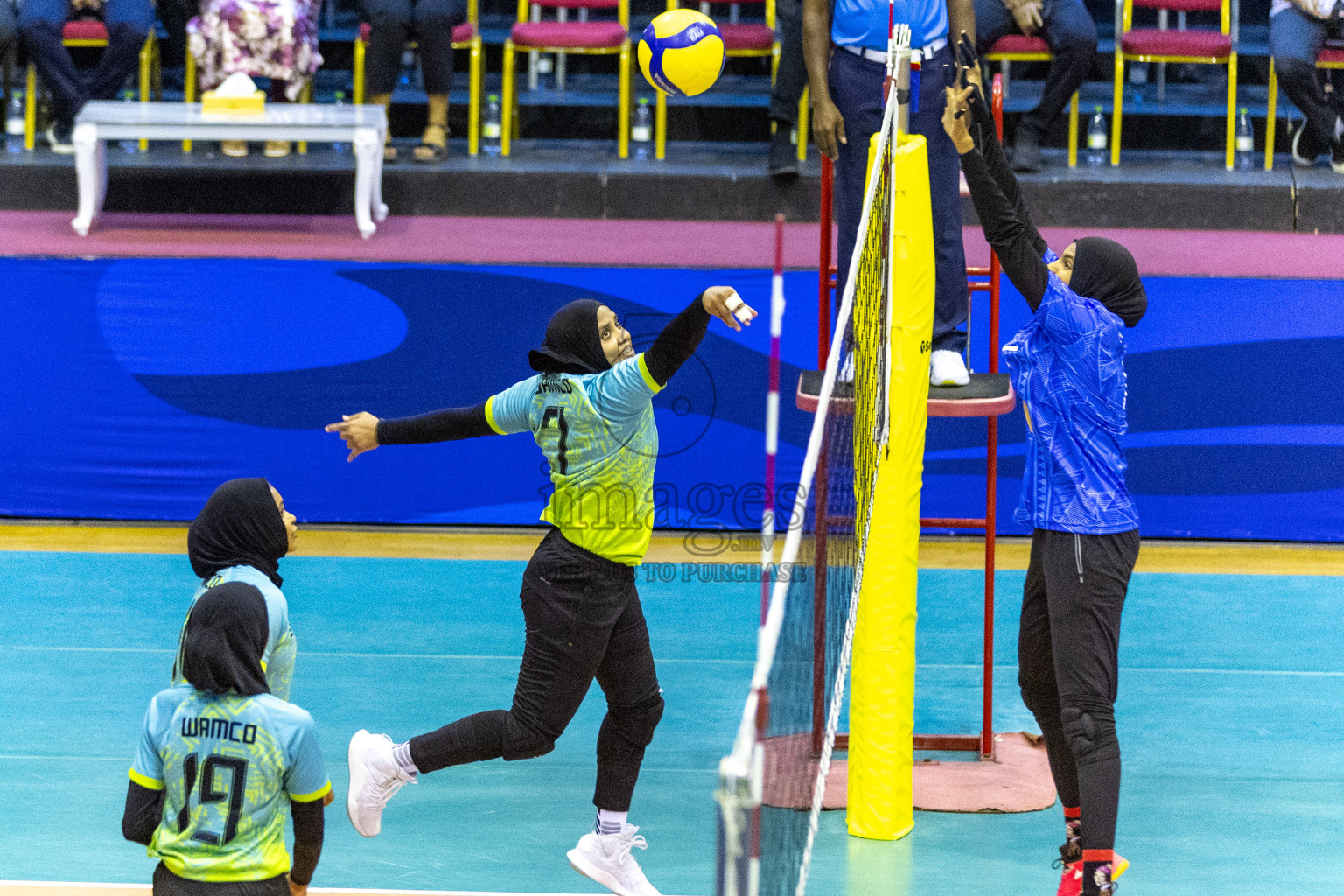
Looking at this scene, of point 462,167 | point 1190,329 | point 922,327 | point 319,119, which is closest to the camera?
point 922,327

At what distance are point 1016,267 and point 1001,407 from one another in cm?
89

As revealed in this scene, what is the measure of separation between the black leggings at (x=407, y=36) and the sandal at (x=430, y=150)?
0.29 metres

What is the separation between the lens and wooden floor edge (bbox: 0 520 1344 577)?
8.38 m

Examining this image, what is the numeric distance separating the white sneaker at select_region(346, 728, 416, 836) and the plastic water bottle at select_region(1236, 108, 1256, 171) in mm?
8011

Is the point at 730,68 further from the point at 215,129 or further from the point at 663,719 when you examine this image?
the point at 663,719

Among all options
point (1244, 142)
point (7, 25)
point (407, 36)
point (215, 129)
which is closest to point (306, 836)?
point (215, 129)

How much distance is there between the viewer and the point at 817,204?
10.1 metres

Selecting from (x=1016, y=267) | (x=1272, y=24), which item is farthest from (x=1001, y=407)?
(x=1272, y=24)

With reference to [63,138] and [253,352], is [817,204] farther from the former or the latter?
[63,138]

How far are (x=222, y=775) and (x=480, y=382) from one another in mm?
5274

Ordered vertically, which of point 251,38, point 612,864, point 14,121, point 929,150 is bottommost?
point 612,864

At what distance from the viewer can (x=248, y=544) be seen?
12.8ft

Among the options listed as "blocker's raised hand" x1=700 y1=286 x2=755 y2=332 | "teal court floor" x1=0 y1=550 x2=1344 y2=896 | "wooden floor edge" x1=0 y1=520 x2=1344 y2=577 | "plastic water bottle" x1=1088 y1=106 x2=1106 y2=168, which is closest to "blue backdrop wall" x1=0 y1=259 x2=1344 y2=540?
"wooden floor edge" x1=0 y1=520 x2=1344 y2=577

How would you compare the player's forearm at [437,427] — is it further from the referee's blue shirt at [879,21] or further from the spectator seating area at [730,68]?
the spectator seating area at [730,68]
